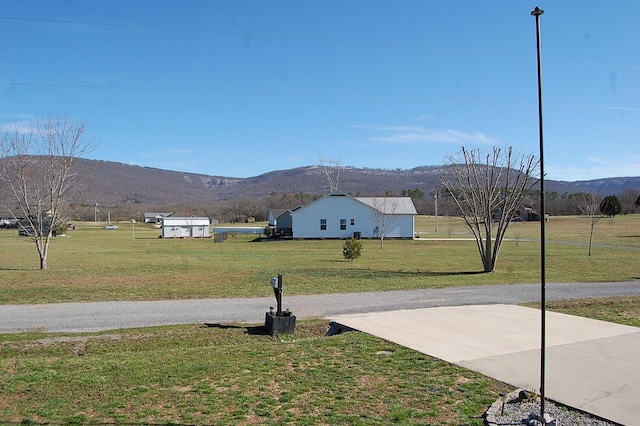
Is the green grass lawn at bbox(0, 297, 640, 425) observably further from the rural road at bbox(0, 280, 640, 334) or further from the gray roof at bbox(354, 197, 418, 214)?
the gray roof at bbox(354, 197, 418, 214)

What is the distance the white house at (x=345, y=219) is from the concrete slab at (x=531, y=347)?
40177 mm

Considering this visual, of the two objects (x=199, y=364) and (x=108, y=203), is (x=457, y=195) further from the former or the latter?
(x=108, y=203)

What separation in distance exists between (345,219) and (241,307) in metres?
40.1

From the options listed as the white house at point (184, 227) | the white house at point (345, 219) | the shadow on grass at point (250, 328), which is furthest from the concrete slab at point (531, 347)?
the white house at point (184, 227)

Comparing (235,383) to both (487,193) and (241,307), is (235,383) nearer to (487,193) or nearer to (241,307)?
(241,307)

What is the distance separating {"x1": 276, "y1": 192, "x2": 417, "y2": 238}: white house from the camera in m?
52.7

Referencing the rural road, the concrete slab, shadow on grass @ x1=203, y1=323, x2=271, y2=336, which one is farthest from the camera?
the rural road

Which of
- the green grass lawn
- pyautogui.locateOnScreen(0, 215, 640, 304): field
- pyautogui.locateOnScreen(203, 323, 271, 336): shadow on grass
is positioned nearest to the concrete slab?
the green grass lawn

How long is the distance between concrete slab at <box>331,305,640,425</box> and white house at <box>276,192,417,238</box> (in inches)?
1582

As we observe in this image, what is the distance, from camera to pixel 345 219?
53156 millimetres

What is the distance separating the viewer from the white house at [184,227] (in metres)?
65.6

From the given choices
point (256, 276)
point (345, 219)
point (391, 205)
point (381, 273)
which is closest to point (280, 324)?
point (256, 276)

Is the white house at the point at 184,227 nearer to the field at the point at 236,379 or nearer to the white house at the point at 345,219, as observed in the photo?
the white house at the point at 345,219

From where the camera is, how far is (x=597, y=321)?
10609 millimetres
